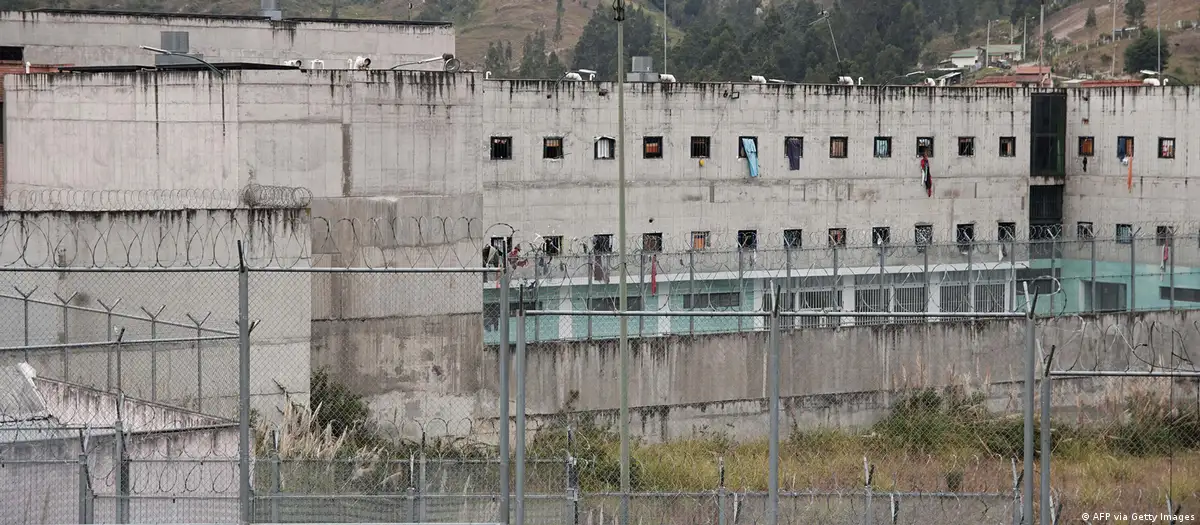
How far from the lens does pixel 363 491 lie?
15.2 meters

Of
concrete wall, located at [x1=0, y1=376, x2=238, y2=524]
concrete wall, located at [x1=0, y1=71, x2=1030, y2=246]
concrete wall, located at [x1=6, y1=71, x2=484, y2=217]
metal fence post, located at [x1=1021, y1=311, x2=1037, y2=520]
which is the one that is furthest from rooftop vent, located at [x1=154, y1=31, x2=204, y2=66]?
metal fence post, located at [x1=1021, y1=311, x2=1037, y2=520]

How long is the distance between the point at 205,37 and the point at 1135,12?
79928 millimetres

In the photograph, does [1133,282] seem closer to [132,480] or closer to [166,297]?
[166,297]

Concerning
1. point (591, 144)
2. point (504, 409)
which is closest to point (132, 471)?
point (504, 409)

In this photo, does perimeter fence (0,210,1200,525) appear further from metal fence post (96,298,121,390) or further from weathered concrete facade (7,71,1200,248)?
weathered concrete facade (7,71,1200,248)

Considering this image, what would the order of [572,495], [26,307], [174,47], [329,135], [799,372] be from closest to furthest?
[572,495] → [26,307] → [329,135] → [799,372] → [174,47]

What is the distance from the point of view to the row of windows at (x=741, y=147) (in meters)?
36.4

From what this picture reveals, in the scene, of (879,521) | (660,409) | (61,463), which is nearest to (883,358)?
(660,409)

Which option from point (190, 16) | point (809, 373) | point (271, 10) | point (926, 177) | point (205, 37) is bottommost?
point (809, 373)

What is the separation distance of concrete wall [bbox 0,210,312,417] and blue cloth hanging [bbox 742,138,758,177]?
61.8ft

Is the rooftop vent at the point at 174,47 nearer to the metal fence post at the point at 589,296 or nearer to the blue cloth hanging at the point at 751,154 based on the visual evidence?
the metal fence post at the point at 589,296

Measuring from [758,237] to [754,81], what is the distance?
4.60 metres

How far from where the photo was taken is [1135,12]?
10438 cm

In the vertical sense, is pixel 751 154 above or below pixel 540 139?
below
